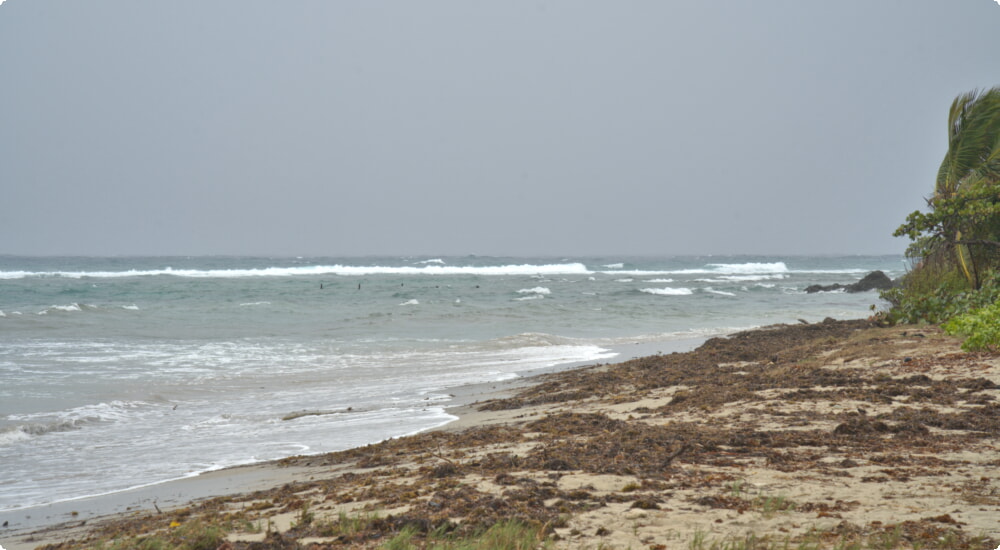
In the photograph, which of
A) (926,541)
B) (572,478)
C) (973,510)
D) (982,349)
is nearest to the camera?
(926,541)

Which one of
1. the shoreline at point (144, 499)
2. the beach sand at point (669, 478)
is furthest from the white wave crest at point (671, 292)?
the shoreline at point (144, 499)

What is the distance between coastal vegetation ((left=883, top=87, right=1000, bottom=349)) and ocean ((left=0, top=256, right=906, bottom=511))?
329 cm

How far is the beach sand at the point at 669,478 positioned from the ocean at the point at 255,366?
1.19m

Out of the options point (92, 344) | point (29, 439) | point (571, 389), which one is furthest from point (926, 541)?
point (92, 344)

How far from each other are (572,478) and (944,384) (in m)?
4.24

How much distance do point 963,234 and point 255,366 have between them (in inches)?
513

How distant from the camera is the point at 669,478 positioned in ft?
14.6

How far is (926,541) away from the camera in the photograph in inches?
126

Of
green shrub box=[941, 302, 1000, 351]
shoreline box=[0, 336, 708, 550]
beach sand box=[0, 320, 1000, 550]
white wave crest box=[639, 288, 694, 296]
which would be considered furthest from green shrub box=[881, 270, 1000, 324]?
white wave crest box=[639, 288, 694, 296]

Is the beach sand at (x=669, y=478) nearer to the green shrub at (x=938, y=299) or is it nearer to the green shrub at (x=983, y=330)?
the green shrub at (x=983, y=330)

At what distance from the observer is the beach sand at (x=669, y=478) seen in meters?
3.61

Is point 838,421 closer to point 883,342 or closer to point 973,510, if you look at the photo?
point 973,510

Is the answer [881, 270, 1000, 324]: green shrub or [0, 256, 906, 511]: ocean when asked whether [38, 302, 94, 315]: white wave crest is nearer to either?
[0, 256, 906, 511]: ocean

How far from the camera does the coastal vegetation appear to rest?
35.1 ft
